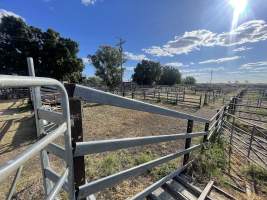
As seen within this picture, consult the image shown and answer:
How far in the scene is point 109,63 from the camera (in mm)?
26547

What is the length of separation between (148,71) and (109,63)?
19.1 m

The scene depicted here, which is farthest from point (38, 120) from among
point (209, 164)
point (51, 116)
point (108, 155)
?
point (209, 164)

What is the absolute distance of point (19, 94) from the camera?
15.7 meters

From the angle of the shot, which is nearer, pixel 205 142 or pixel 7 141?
pixel 205 142

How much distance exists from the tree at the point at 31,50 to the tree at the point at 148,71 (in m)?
27.0

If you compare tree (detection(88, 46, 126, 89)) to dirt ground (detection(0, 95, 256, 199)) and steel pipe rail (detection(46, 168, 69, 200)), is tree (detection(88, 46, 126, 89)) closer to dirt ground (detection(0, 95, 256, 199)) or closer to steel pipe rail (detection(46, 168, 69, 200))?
dirt ground (detection(0, 95, 256, 199))

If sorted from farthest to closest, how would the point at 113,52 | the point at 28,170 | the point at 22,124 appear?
1. the point at 113,52
2. the point at 22,124
3. the point at 28,170

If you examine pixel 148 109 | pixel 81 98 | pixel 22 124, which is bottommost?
pixel 22 124

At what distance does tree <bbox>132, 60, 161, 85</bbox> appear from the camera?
4353cm

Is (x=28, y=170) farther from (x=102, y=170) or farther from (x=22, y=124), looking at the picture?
(x=22, y=124)

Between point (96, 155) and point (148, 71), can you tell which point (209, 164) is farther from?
point (148, 71)

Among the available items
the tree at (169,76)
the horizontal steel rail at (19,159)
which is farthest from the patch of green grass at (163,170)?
the tree at (169,76)

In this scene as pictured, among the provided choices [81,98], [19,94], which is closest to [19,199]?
[81,98]

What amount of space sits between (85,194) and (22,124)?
6.72 m
